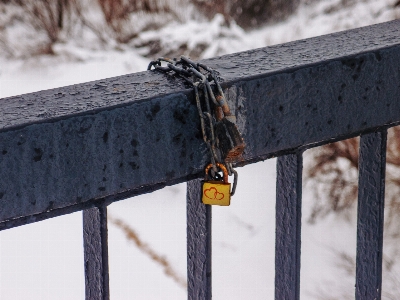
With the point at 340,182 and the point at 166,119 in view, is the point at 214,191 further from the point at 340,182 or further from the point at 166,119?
the point at 340,182

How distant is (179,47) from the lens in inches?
83.4

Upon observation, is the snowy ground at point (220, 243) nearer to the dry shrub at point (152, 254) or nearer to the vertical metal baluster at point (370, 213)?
the dry shrub at point (152, 254)

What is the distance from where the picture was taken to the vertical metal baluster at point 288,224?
469 millimetres

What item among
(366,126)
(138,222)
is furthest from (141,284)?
(366,126)

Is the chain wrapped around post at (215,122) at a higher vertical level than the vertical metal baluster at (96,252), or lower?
higher

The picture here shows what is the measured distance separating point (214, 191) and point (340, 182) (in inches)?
58.2

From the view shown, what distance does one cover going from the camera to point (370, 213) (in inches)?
20.1

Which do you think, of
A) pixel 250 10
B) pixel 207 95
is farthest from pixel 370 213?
pixel 250 10

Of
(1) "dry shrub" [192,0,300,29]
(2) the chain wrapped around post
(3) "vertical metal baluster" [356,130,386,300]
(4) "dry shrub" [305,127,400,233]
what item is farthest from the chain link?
(1) "dry shrub" [192,0,300,29]

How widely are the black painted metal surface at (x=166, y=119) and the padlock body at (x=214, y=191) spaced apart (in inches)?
0.4

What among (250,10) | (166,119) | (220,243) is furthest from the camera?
(250,10)

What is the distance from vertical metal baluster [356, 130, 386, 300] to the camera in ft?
1.65

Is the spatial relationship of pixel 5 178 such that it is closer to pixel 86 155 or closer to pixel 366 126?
pixel 86 155

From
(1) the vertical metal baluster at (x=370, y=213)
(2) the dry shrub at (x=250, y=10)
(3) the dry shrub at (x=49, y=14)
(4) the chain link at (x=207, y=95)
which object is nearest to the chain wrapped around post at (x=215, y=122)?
(4) the chain link at (x=207, y=95)
